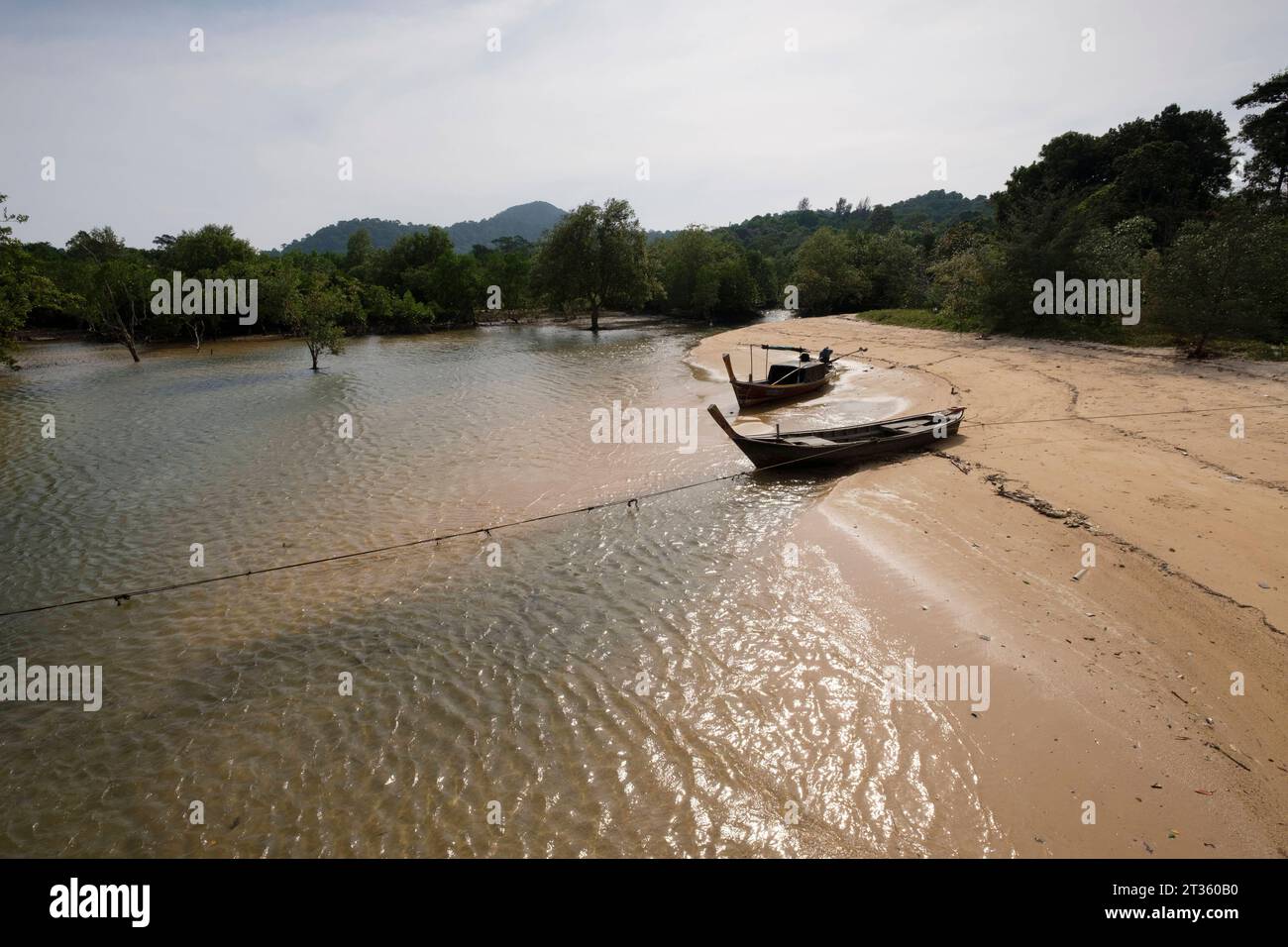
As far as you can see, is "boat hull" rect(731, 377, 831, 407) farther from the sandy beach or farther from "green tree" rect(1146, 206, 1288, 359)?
"green tree" rect(1146, 206, 1288, 359)

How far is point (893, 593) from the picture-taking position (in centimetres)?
905

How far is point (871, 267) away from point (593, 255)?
3140 cm

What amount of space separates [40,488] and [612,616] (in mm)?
17376

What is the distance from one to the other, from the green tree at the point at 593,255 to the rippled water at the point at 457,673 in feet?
118

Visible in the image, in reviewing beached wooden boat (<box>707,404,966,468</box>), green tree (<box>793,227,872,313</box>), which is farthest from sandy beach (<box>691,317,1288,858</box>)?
green tree (<box>793,227,872,313</box>)

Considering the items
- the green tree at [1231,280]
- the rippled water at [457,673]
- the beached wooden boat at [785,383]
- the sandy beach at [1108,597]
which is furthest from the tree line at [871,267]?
the rippled water at [457,673]

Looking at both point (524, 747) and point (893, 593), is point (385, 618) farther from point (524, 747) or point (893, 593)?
point (893, 593)

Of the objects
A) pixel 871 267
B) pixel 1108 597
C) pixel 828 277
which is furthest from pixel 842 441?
pixel 871 267

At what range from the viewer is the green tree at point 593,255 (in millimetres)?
47812

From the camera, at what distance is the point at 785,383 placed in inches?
902

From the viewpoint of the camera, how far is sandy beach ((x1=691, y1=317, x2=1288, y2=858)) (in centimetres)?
531

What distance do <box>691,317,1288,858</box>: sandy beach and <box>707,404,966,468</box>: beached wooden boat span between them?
1.90ft
